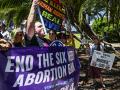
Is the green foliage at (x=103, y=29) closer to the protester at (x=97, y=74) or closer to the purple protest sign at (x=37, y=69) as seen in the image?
the protester at (x=97, y=74)

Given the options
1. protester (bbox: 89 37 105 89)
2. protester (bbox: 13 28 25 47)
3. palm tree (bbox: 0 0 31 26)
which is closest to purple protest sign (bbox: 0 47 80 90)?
protester (bbox: 13 28 25 47)

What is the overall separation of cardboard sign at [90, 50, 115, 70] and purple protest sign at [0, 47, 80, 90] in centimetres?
446

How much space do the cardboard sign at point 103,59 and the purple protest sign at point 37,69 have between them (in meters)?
4.46

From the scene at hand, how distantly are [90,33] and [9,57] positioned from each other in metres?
10.9

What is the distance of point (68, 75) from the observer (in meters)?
6.93

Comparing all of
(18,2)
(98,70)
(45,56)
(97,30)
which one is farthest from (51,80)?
(97,30)

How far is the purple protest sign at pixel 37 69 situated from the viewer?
5676 millimetres

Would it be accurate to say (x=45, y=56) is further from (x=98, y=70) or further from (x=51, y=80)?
(x=98, y=70)

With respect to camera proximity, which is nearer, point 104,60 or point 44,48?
point 44,48

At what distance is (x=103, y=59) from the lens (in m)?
11.6

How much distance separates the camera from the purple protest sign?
5.68 metres

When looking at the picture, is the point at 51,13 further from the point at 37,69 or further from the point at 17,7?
the point at 17,7

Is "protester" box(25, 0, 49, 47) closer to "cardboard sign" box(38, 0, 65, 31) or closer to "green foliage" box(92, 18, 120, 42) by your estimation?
"cardboard sign" box(38, 0, 65, 31)

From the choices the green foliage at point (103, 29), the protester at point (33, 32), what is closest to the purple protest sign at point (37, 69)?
the protester at point (33, 32)
